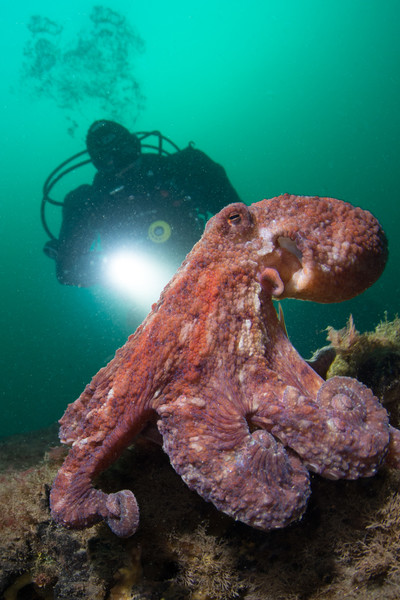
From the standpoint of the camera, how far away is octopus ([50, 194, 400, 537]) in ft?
4.75

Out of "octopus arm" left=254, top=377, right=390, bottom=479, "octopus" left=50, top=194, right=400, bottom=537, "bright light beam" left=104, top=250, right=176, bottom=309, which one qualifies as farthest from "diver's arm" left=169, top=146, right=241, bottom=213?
"octopus arm" left=254, top=377, right=390, bottom=479

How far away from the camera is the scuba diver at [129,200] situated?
9.12 metres

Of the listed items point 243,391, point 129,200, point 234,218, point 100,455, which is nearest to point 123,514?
point 100,455

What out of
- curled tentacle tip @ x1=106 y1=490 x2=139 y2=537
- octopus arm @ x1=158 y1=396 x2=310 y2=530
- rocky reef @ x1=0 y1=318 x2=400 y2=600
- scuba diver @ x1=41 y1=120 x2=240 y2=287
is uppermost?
scuba diver @ x1=41 y1=120 x2=240 y2=287

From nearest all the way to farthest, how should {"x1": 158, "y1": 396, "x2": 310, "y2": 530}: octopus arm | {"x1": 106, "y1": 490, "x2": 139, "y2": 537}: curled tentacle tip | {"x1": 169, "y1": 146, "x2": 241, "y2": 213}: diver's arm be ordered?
1. {"x1": 158, "y1": 396, "x2": 310, "y2": 530}: octopus arm
2. {"x1": 106, "y1": 490, "x2": 139, "y2": 537}: curled tentacle tip
3. {"x1": 169, "y1": 146, "x2": 241, "y2": 213}: diver's arm

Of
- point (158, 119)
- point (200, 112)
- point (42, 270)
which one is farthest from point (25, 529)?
point (200, 112)

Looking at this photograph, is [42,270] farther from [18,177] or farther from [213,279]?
[213,279]

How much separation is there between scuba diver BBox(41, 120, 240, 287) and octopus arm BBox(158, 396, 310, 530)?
8.60m

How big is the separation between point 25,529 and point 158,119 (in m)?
122

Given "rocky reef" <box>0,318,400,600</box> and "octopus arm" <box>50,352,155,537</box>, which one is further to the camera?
"rocky reef" <box>0,318,400,600</box>

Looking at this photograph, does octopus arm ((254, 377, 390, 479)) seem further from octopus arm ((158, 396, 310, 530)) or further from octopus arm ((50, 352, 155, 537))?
octopus arm ((50, 352, 155, 537))

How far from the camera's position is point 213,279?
1.79 m

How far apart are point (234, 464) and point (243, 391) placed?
36 centimetres

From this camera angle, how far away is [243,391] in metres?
1.68
